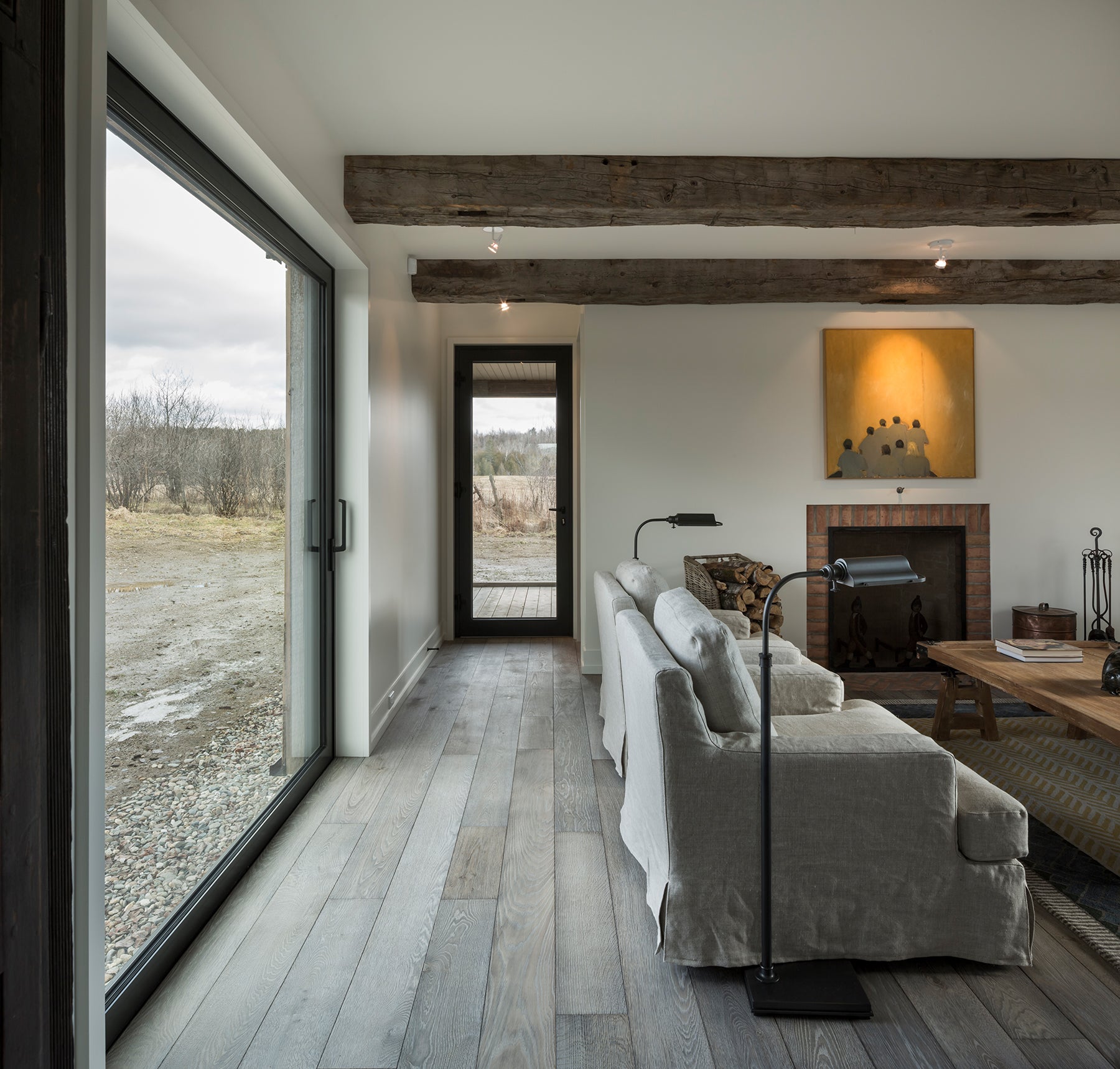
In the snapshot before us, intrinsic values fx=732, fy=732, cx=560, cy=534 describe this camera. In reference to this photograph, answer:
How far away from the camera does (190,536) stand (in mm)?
2025

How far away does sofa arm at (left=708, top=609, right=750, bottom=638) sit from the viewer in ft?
12.8

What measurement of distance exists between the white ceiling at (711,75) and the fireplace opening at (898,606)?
8.17 ft

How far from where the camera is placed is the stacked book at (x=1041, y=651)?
10.9 ft

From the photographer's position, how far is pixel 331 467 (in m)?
3.31

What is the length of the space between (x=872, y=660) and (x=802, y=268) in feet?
8.73

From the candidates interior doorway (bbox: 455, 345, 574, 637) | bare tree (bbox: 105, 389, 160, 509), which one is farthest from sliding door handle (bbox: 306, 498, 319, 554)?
interior doorway (bbox: 455, 345, 574, 637)

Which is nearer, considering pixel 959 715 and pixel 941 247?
pixel 959 715

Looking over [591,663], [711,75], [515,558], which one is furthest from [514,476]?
[711,75]

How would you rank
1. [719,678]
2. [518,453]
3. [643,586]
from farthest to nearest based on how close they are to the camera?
[518,453]
[643,586]
[719,678]

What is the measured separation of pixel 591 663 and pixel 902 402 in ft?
8.96

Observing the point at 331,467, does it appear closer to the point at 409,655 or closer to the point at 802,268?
the point at 409,655

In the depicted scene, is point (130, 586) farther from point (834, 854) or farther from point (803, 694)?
point (803, 694)

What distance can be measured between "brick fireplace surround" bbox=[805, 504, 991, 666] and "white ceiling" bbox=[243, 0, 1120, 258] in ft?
7.68

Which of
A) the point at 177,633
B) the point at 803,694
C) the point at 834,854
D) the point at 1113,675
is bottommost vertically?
the point at 834,854
